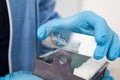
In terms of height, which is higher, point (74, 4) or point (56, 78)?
point (74, 4)

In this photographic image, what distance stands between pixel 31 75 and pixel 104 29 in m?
0.16

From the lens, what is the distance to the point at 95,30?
36 centimetres

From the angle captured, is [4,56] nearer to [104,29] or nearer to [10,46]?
[10,46]

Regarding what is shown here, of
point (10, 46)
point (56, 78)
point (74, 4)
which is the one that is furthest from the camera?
point (74, 4)

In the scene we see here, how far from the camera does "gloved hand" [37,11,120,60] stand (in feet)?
1.08

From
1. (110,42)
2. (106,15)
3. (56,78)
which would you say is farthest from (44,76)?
(106,15)

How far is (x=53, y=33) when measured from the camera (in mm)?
407

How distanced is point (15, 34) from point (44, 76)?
0.19 meters

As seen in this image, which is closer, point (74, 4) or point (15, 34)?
point (15, 34)

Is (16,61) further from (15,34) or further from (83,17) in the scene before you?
(83,17)

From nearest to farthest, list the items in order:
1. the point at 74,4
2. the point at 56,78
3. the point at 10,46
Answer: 1. the point at 56,78
2. the point at 10,46
3. the point at 74,4

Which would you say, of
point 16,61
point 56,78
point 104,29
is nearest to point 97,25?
point 104,29

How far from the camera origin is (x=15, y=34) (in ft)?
1.56

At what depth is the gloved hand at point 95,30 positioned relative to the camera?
1.08ft
